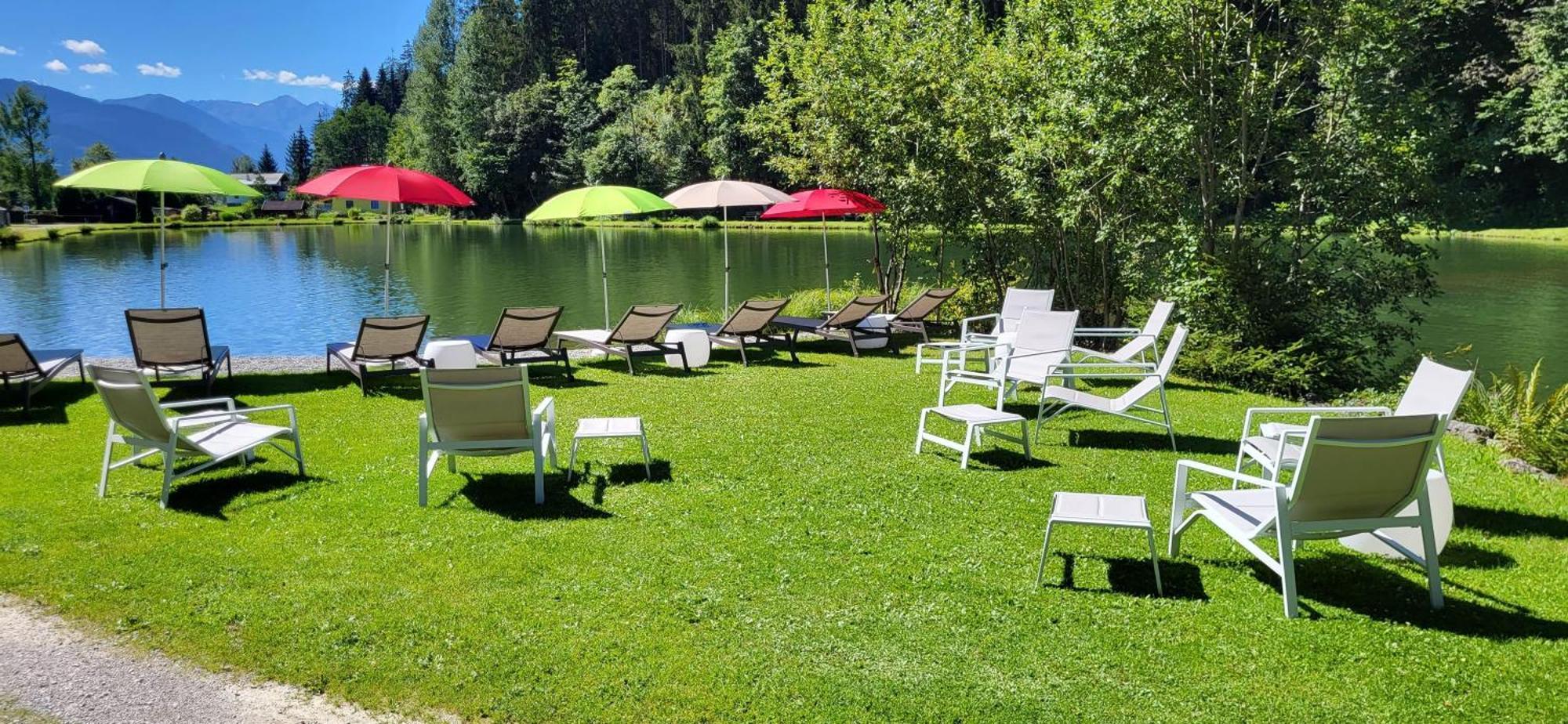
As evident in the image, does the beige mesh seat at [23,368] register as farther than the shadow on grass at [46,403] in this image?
Yes

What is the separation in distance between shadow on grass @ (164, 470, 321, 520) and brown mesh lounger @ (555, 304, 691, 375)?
15.1ft

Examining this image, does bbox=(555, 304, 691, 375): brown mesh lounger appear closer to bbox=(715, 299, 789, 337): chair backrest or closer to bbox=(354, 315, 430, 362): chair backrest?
bbox=(715, 299, 789, 337): chair backrest

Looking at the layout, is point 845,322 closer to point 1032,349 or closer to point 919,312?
point 919,312

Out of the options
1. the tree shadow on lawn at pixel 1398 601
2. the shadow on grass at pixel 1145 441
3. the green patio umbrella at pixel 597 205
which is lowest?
the tree shadow on lawn at pixel 1398 601

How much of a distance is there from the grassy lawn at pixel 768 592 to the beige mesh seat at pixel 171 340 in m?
1.98

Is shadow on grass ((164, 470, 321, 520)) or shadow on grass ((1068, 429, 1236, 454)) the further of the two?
shadow on grass ((1068, 429, 1236, 454))

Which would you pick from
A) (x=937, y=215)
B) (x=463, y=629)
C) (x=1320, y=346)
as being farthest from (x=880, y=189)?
(x=463, y=629)

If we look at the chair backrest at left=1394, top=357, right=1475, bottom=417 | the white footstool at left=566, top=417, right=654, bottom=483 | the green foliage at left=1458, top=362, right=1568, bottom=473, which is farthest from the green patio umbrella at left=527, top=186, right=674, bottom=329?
the green foliage at left=1458, top=362, right=1568, bottom=473

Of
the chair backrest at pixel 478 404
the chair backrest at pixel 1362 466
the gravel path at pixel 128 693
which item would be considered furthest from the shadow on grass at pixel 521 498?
the chair backrest at pixel 1362 466

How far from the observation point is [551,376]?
10.5m

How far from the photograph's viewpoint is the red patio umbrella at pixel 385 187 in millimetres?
9734

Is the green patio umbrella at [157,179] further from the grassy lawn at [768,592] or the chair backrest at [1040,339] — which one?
the chair backrest at [1040,339]

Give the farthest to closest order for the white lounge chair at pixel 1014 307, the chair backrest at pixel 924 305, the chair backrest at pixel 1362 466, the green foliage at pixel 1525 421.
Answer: the chair backrest at pixel 924 305, the white lounge chair at pixel 1014 307, the green foliage at pixel 1525 421, the chair backrest at pixel 1362 466

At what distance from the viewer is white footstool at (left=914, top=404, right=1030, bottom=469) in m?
6.52
